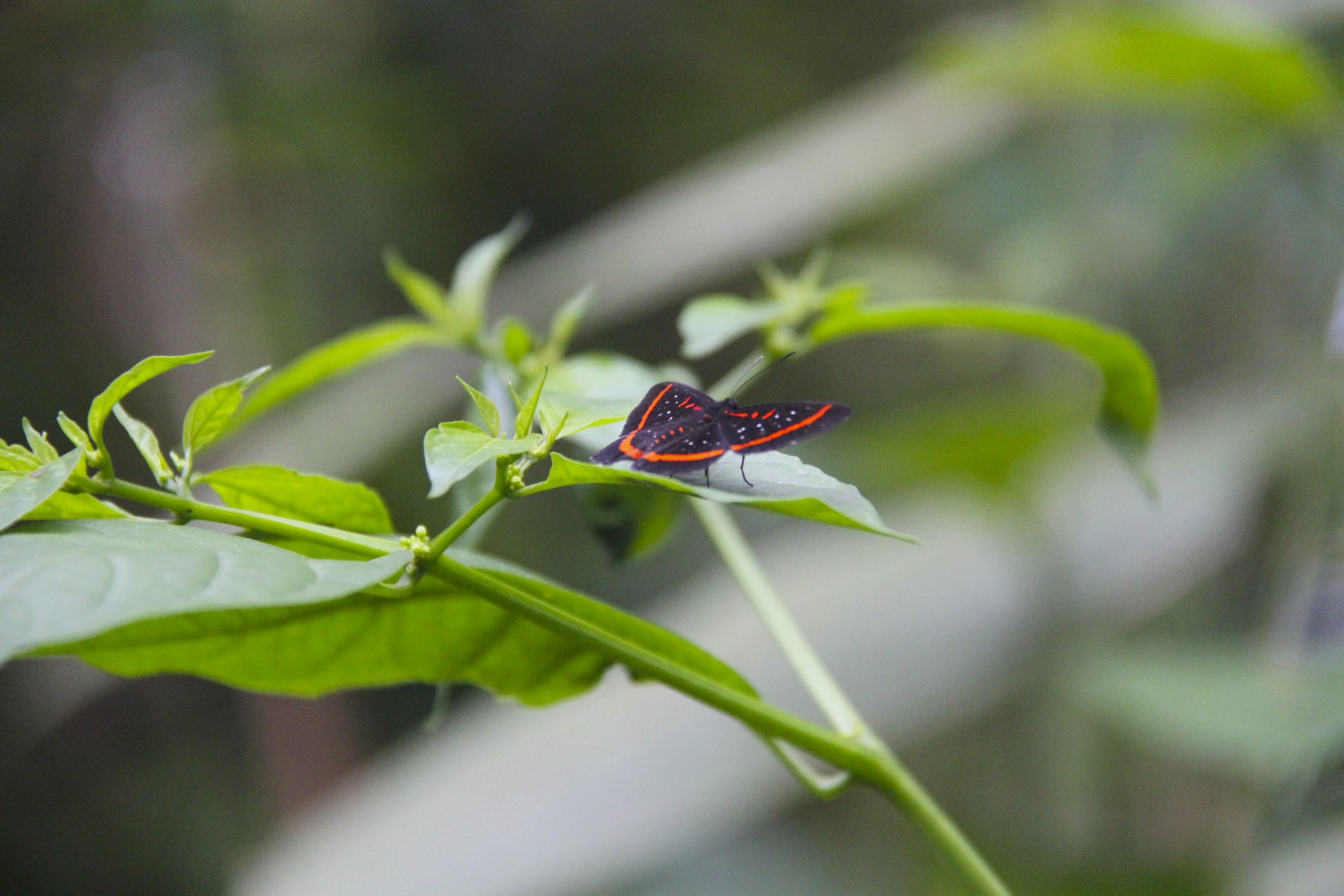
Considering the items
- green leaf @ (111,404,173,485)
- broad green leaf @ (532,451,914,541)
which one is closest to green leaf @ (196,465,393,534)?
green leaf @ (111,404,173,485)

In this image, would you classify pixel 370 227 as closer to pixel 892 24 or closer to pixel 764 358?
pixel 892 24

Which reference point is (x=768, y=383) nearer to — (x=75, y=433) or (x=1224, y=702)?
(x=1224, y=702)

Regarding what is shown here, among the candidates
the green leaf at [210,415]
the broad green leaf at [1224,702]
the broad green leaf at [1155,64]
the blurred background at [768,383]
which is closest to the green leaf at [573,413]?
the green leaf at [210,415]

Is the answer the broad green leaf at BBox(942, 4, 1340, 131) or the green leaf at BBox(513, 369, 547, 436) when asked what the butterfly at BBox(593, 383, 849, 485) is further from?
the broad green leaf at BBox(942, 4, 1340, 131)

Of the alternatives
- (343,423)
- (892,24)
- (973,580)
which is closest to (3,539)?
(343,423)

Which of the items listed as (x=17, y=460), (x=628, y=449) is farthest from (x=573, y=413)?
(x=17, y=460)

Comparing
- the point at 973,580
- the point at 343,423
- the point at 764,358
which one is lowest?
the point at 973,580
